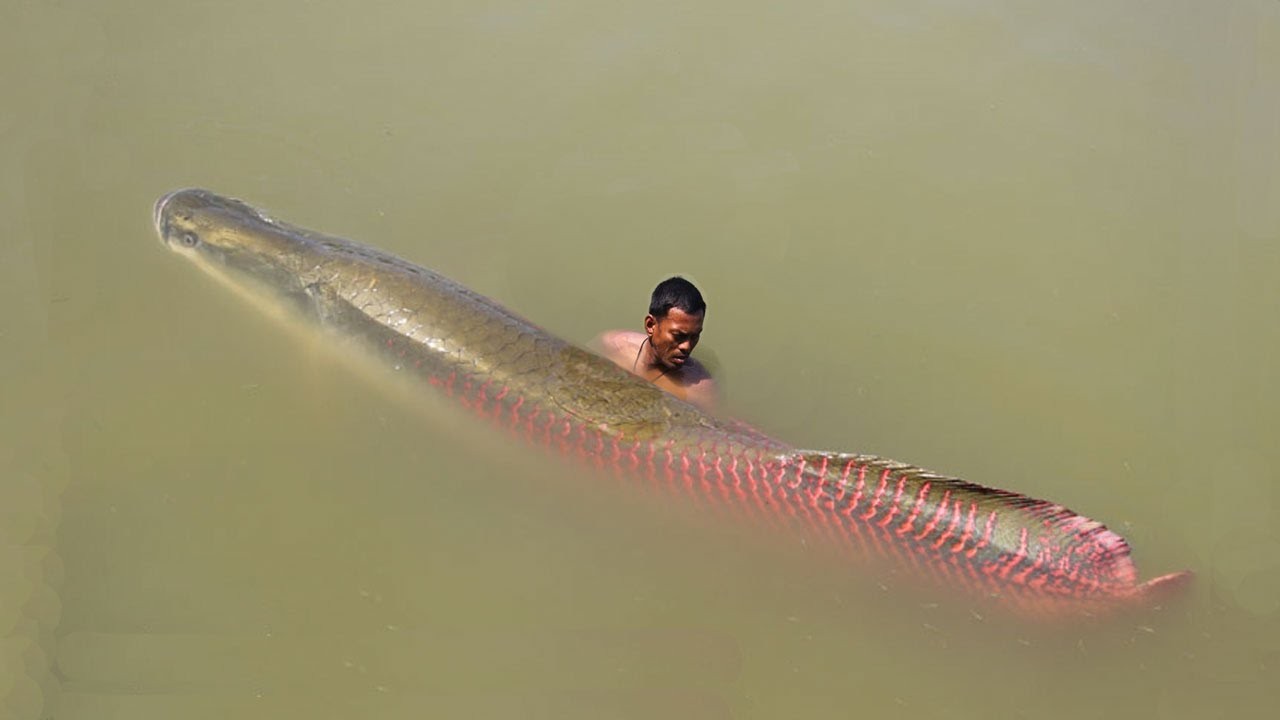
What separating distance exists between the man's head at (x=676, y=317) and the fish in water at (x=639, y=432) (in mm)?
159

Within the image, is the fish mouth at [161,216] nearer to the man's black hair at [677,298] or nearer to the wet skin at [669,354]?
the wet skin at [669,354]

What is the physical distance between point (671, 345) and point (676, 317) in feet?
0.39

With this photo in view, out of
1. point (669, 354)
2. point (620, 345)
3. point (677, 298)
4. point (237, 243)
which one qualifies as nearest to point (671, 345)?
point (669, 354)

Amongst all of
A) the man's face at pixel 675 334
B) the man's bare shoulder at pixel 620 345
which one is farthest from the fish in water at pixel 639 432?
the man's bare shoulder at pixel 620 345

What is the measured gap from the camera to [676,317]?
10.7ft

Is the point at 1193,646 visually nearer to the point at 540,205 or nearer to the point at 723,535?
the point at 723,535

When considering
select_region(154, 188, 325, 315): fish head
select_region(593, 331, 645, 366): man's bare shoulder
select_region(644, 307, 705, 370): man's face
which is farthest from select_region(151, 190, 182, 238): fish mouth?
select_region(644, 307, 705, 370): man's face

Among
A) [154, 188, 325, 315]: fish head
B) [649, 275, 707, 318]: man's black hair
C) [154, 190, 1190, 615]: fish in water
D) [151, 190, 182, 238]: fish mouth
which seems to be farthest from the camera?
[151, 190, 182, 238]: fish mouth

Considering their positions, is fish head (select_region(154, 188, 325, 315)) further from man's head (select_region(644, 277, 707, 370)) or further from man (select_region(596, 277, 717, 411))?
man's head (select_region(644, 277, 707, 370))

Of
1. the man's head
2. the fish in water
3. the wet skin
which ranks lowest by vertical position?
the fish in water

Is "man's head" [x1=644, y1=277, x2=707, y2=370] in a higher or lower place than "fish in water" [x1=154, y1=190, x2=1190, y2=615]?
higher

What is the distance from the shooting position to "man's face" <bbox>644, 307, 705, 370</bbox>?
327 centimetres

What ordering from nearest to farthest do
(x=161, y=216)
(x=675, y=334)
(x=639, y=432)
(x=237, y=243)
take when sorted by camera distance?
(x=639, y=432)
(x=675, y=334)
(x=237, y=243)
(x=161, y=216)

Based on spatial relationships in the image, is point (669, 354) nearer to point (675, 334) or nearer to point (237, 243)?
point (675, 334)
